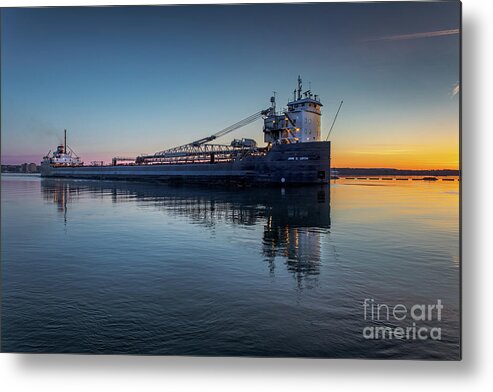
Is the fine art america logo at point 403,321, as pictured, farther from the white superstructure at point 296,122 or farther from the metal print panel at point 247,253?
the white superstructure at point 296,122

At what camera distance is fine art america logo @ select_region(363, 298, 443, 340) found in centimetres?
423

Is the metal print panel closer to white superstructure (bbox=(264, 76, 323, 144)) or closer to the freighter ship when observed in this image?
the freighter ship

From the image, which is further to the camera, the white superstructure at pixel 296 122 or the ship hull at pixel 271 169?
the white superstructure at pixel 296 122

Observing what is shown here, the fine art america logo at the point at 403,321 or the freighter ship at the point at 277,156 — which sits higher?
the freighter ship at the point at 277,156

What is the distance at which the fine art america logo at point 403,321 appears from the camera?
423 centimetres

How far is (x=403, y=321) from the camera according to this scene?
172 inches

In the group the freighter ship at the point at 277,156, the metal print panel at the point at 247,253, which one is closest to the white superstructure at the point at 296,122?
the freighter ship at the point at 277,156

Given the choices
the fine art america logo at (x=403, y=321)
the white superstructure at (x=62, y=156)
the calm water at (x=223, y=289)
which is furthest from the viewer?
the white superstructure at (x=62, y=156)

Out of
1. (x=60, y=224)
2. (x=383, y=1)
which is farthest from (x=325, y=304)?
(x=60, y=224)

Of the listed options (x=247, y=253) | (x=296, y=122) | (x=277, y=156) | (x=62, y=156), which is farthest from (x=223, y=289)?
(x=296, y=122)

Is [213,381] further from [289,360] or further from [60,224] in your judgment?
[60,224]

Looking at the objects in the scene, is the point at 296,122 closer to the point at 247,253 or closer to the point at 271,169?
the point at 271,169

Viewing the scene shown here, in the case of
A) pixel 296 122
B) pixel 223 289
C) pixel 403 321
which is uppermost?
pixel 296 122

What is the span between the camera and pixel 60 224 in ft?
35.3
